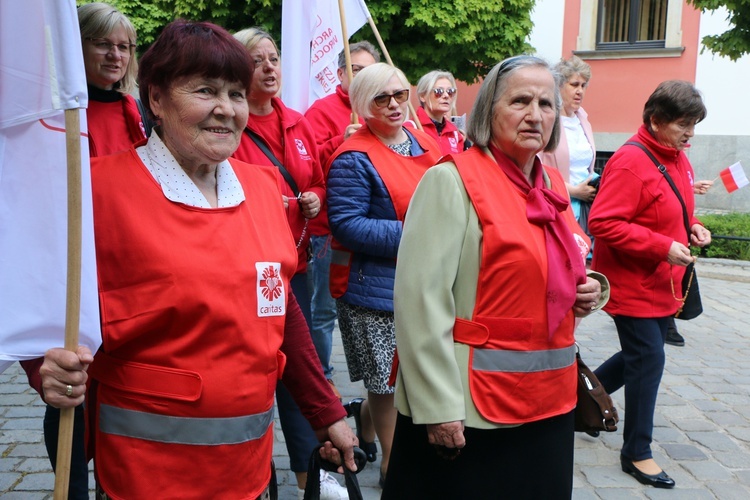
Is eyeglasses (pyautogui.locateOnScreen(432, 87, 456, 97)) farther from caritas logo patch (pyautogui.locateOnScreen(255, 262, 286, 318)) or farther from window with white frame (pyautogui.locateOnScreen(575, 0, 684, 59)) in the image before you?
window with white frame (pyautogui.locateOnScreen(575, 0, 684, 59))

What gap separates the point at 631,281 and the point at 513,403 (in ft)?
7.19

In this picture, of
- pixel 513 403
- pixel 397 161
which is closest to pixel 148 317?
pixel 513 403

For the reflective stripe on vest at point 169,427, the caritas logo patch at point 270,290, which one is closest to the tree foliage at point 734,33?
the caritas logo patch at point 270,290

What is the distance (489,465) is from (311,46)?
→ 12.2 ft

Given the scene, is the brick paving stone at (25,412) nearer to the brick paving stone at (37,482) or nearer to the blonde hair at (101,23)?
the brick paving stone at (37,482)

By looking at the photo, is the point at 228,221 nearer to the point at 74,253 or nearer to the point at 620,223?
the point at 74,253

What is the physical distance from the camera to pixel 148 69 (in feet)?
7.63

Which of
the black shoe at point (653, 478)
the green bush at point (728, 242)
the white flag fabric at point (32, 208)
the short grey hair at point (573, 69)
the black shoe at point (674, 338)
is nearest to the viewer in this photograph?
the white flag fabric at point (32, 208)

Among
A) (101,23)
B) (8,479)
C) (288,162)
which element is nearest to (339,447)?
→ (288,162)

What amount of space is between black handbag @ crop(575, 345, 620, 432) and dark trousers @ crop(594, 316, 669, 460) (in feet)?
5.48

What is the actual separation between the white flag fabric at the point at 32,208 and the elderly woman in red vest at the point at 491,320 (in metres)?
1.08

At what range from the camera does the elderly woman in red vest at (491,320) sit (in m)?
2.68

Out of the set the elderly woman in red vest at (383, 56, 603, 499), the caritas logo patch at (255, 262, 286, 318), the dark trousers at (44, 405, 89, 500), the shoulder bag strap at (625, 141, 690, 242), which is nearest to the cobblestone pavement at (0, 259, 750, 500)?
the dark trousers at (44, 405, 89, 500)

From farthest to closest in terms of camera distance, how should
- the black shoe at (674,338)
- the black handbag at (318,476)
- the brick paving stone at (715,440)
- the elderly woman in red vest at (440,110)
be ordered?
the black shoe at (674,338) < the elderly woman in red vest at (440,110) < the brick paving stone at (715,440) < the black handbag at (318,476)
